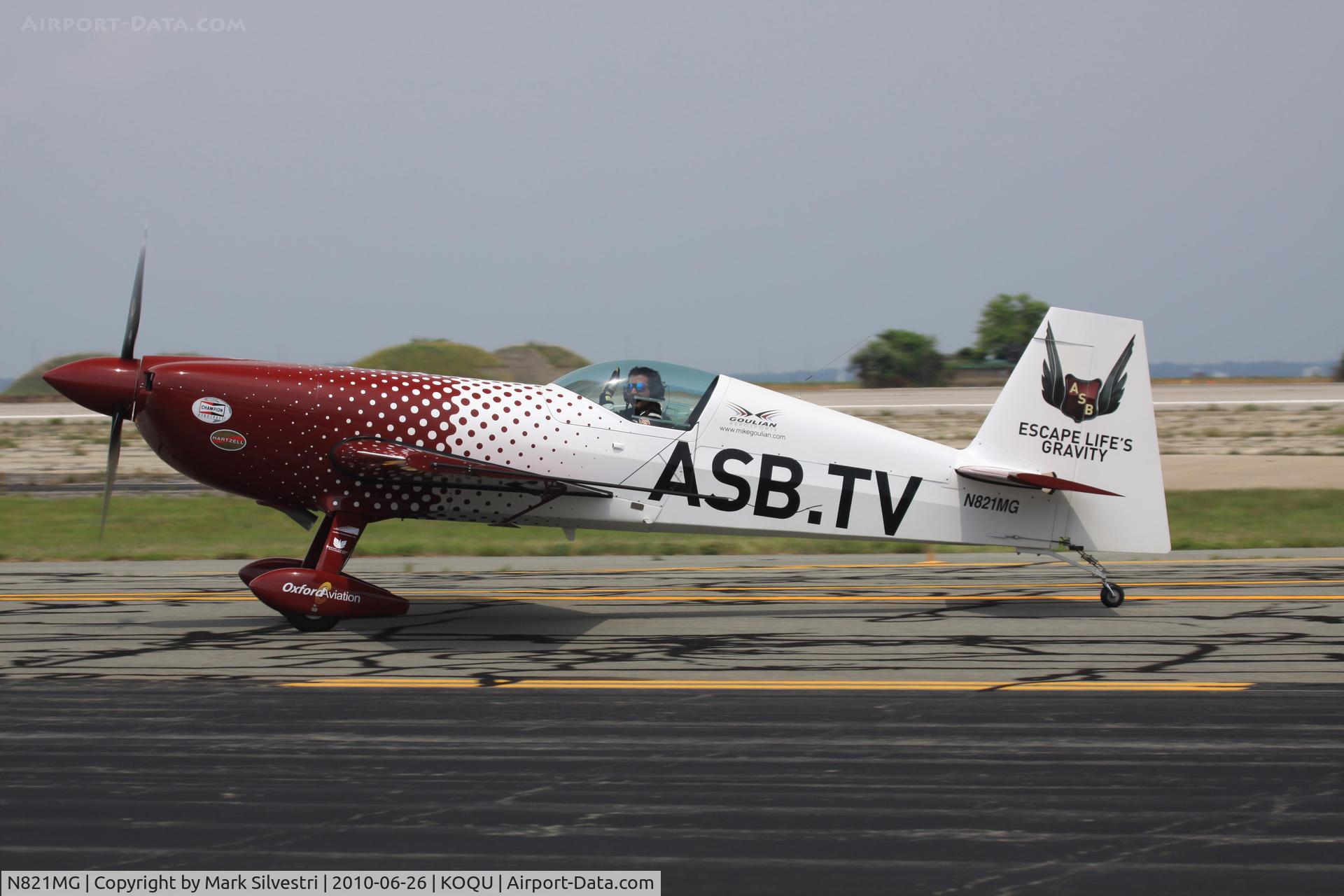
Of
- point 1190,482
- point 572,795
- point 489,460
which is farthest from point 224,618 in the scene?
point 1190,482

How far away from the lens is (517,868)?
4961 mm

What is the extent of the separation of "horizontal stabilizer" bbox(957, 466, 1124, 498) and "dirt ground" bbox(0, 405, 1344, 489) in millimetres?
14382

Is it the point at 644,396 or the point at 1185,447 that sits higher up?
the point at 1185,447

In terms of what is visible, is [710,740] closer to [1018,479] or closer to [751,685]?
[751,685]

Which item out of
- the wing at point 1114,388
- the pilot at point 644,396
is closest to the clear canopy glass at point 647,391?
the pilot at point 644,396

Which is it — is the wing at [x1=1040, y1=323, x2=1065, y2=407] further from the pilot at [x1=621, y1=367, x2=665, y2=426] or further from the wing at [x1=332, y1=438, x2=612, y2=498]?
the wing at [x1=332, y1=438, x2=612, y2=498]

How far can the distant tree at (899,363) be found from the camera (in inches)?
2936

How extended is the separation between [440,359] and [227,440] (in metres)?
54.4

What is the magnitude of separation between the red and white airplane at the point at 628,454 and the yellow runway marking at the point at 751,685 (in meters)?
2.00

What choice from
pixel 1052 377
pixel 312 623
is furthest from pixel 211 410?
pixel 1052 377

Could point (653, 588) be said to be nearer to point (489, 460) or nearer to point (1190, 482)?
point (489, 460)

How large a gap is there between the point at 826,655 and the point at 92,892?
5.83m

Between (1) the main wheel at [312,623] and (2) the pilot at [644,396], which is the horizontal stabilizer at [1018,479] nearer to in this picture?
(2) the pilot at [644,396]

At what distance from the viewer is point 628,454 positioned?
10641 mm
